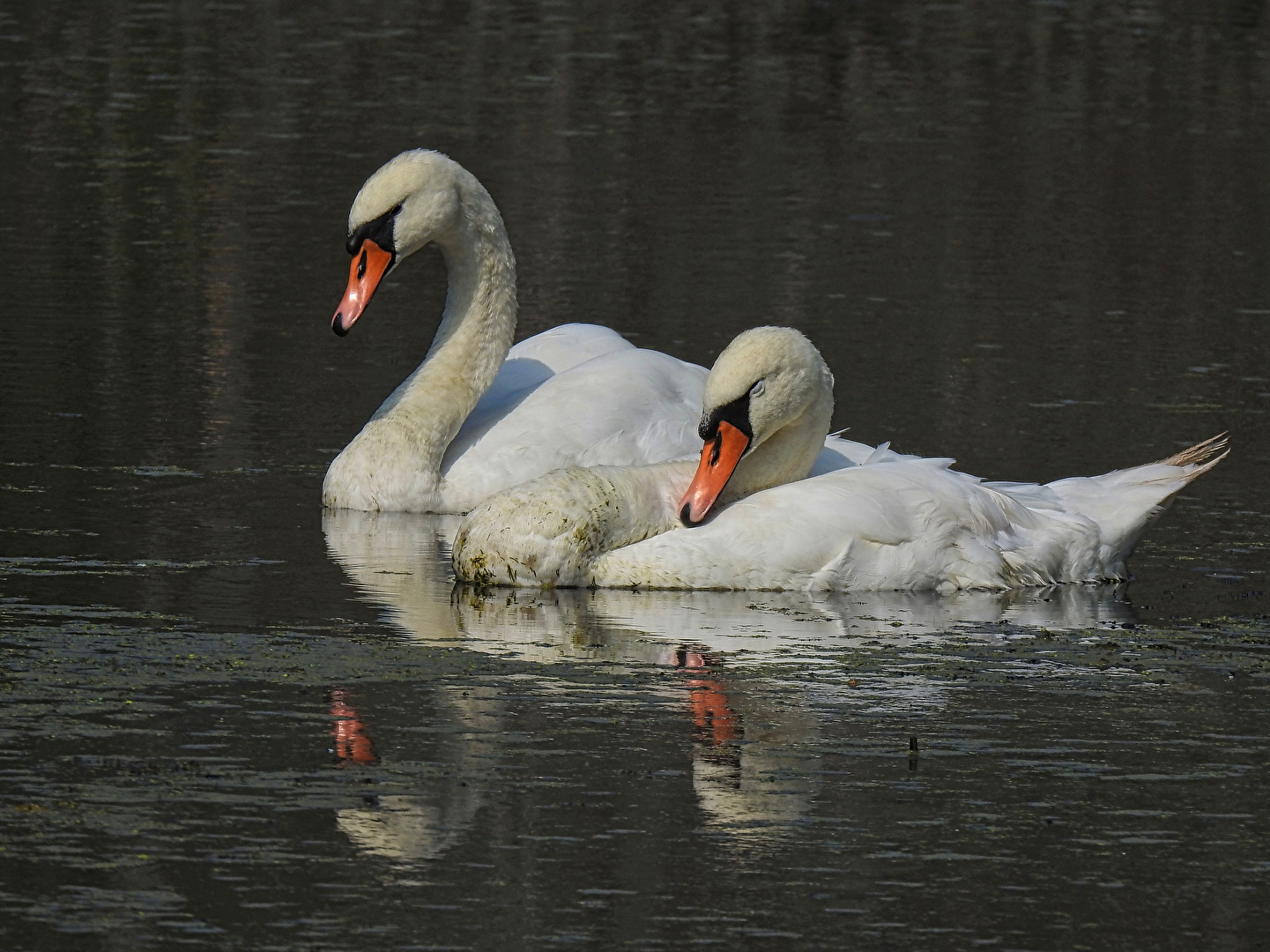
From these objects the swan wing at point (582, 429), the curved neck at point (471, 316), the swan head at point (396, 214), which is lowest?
the swan wing at point (582, 429)

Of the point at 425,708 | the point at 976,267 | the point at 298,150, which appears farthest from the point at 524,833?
the point at 298,150

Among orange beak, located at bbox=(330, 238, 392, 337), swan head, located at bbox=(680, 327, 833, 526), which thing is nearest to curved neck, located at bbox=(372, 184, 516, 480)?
orange beak, located at bbox=(330, 238, 392, 337)

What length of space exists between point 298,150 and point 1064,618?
17365 mm

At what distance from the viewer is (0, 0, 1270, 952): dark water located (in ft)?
20.7

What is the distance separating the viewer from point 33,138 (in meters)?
26.0

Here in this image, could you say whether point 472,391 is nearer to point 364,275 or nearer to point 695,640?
point 364,275

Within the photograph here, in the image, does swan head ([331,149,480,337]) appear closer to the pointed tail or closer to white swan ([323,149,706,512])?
white swan ([323,149,706,512])

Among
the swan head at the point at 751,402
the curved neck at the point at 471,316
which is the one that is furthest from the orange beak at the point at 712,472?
the curved neck at the point at 471,316

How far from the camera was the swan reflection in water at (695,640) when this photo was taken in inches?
271

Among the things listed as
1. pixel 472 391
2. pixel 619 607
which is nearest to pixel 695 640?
pixel 619 607

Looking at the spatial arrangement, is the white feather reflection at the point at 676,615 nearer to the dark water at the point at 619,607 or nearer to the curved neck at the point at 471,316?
the dark water at the point at 619,607

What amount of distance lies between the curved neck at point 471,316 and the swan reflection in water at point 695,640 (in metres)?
1.04

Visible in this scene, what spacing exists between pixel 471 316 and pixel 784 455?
2933mm

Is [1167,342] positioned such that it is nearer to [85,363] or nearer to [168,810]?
[85,363]
